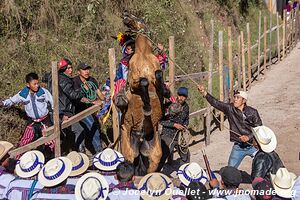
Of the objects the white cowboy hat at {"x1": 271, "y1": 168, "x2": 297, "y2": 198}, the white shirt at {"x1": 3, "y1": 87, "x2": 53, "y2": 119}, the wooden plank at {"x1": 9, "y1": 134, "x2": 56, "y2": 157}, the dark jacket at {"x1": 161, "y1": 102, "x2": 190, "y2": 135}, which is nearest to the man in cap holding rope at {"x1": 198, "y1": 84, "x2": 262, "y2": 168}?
the dark jacket at {"x1": 161, "y1": 102, "x2": 190, "y2": 135}

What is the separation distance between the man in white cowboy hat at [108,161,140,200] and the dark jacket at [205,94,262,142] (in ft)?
7.09

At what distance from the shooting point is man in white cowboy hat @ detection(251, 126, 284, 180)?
5109 millimetres

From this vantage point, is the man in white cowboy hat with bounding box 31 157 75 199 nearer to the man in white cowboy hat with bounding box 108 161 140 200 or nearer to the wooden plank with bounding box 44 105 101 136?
the man in white cowboy hat with bounding box 108 161 140 200

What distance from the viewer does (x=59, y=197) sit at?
14.3 feet

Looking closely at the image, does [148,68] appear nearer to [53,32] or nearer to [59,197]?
[59,197]

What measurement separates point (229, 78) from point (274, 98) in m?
2.65

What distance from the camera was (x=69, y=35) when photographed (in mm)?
9805

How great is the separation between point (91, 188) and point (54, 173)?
50 centimetres

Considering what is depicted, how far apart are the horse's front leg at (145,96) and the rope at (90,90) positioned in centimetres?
229

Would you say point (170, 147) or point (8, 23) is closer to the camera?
point (170, 147)

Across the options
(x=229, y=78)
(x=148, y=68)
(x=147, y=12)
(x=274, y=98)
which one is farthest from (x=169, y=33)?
(x=148, y=68)

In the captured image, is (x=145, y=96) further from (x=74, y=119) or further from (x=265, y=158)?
(x=74, y=119)

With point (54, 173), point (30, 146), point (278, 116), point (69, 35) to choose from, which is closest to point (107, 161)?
point (54, 173)

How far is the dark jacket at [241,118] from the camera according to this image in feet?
20.3
